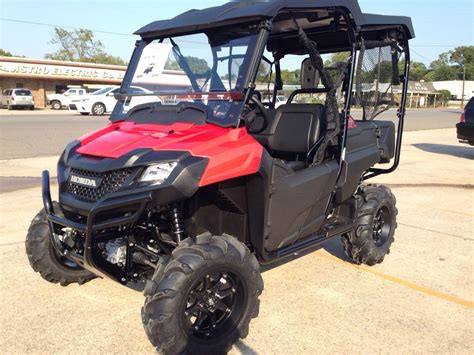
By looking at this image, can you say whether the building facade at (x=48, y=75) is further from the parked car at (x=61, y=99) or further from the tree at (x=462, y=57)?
the tree at (x=462, y=57)

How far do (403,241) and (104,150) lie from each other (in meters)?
3.89

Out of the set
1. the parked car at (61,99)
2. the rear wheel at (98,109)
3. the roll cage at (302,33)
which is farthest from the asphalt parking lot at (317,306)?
the parked car at (61,99)

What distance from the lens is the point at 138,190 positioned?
9.20 ft

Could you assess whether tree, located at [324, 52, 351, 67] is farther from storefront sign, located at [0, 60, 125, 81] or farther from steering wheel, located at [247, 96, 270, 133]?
storefront sign, located at [0, 60, 125, 81]

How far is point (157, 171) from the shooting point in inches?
114

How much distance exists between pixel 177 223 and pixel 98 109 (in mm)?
24643

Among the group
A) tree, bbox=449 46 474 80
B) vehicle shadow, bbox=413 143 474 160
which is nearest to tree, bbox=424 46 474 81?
tree, bbox=449 46 474 80

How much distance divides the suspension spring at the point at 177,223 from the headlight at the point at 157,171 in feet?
1.02

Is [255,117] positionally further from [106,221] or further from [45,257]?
[45,257]

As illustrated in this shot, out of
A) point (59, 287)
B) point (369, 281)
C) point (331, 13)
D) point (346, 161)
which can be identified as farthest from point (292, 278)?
point (331, 13)

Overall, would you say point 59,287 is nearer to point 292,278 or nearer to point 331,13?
point 292,278

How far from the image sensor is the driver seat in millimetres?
4125

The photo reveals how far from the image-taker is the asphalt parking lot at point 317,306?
3260 mm

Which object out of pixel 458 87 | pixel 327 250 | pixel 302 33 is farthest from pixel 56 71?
pixel 458 87
